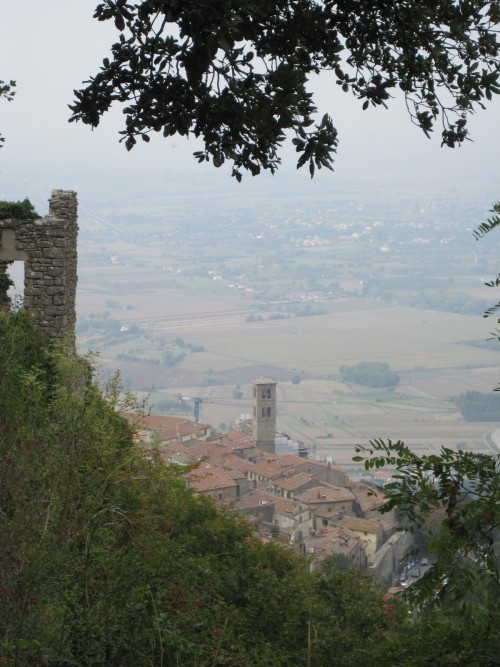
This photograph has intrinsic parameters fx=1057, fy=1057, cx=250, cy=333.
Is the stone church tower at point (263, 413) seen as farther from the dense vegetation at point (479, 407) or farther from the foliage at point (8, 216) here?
the foliage at point (8, 216)

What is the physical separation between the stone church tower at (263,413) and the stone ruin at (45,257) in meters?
54.3

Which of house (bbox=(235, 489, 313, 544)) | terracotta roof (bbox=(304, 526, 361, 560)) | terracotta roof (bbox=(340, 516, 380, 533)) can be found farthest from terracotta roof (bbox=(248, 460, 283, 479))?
terracotta roof (bbox=(304, 526, 361, 560))

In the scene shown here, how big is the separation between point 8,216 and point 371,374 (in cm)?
9415

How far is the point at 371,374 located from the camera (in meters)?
103

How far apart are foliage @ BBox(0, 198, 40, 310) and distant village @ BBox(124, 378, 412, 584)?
54.8 feet

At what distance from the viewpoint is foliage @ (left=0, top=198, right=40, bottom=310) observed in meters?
10.4

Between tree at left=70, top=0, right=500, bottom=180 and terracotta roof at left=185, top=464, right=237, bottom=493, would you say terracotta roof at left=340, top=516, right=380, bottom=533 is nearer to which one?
terracotta roof at left=185, top=464, right=237, bottom=493

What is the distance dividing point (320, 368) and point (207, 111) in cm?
10419

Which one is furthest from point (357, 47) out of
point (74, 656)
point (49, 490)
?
point (74, 656)

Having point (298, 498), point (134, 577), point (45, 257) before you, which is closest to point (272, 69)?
point (134, 577)

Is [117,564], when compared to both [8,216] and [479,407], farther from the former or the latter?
[479,407]

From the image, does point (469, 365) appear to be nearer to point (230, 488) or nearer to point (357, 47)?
point (230, 488)

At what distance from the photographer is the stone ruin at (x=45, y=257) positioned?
34.1 feet

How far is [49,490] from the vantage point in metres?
6.19
